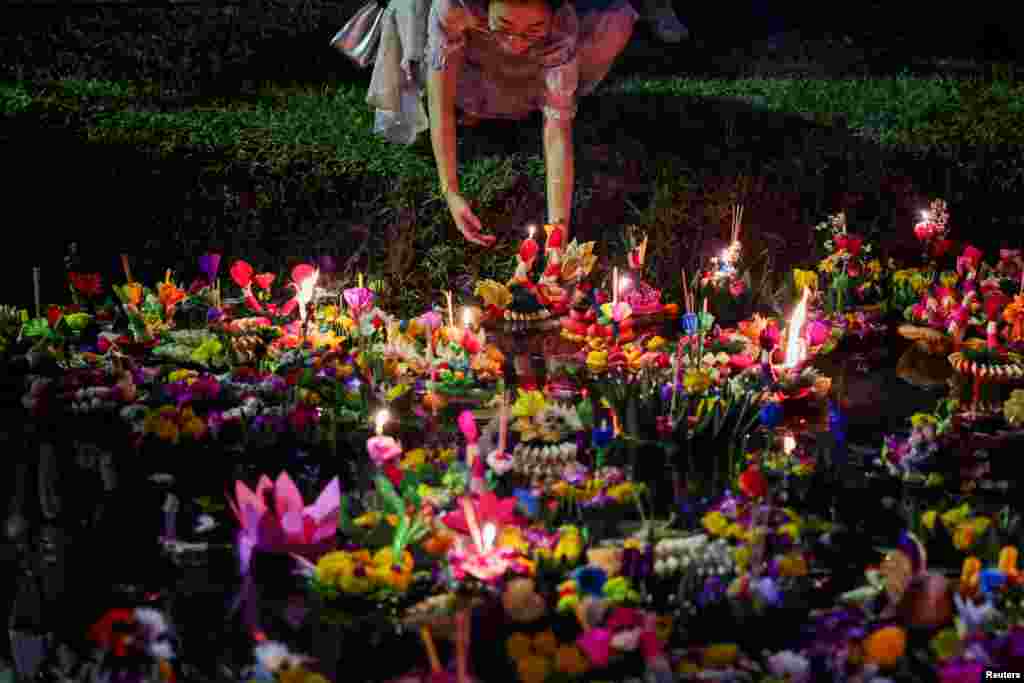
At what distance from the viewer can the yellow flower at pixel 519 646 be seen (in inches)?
95.9

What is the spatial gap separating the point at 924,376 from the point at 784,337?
1.87 ft

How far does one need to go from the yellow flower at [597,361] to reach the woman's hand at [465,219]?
87cm

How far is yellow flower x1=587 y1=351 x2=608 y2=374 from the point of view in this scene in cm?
404

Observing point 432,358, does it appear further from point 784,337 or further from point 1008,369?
point 1008,369

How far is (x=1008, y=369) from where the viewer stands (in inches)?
157

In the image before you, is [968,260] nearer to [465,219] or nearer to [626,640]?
[465,219]

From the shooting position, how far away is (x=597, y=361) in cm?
405

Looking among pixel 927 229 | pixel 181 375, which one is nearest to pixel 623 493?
pixel 181 375

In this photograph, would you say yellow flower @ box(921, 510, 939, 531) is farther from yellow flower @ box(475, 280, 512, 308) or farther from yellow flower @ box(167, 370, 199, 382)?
yellow flower @ box(167, 370, 199, 382)

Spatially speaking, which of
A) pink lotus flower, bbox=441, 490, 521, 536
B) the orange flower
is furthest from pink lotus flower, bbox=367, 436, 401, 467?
the orange flower

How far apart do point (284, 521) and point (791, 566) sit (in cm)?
115

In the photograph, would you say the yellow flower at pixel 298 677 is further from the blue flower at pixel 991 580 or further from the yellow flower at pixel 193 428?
the blue flower at pixel 991 580

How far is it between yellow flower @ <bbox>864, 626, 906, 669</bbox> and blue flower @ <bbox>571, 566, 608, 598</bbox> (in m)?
0.56

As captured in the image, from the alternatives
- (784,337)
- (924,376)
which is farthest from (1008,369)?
(784,337)
